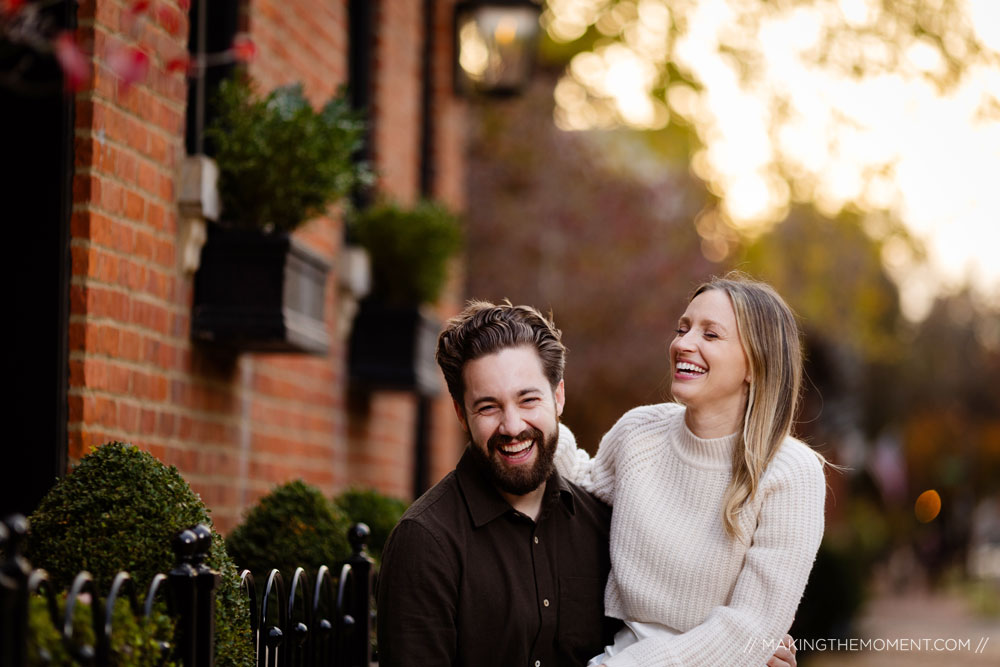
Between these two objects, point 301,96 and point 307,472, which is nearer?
point 301,96

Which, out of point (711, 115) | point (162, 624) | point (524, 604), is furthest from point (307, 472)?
point (711, 115)

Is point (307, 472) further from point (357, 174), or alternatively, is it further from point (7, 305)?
point (7, 305)

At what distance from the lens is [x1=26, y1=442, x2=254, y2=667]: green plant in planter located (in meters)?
3.21

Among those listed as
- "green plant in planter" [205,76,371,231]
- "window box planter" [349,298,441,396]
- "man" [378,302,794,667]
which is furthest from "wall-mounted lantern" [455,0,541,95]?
"man" [378,302,794,667]

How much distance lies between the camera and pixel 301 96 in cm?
539

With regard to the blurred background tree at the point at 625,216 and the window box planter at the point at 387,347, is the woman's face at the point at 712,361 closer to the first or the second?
the window box planter at the point at 387,347

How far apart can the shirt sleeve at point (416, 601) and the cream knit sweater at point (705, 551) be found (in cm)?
52

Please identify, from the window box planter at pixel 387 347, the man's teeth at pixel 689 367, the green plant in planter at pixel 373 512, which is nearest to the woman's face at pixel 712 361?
the man's teeth at pixel 689 367

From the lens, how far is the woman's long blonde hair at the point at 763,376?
375cm

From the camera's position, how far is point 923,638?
57.5ft

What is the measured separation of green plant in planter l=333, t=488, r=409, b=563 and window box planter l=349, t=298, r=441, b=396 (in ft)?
4.66

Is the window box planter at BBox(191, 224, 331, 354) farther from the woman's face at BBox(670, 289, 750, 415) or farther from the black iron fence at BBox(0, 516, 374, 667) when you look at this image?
the woman's face at BBox(670, 289, 750, 415)

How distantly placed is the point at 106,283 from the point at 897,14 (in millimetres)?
8562

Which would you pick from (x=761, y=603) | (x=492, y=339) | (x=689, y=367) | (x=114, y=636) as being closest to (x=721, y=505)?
(x=761, y=603)
